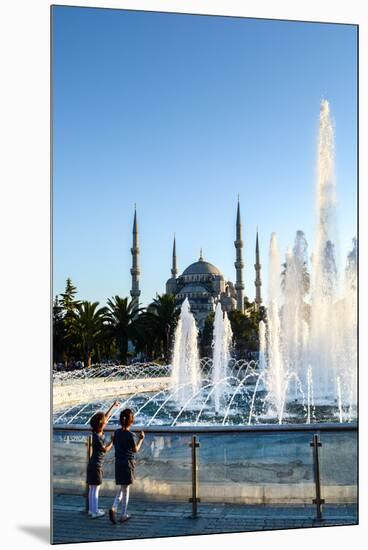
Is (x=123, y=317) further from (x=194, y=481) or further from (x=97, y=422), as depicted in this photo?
(x=194, y=481)

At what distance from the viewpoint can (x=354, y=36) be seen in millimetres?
7645

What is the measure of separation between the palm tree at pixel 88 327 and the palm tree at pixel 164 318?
378 mm

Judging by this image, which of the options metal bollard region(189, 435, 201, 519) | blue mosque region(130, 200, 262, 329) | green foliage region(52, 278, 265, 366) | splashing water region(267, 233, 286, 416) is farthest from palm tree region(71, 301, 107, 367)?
splashing water region(267, 233, 286, 416)

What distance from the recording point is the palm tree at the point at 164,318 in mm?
7152

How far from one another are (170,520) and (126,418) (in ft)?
2.71

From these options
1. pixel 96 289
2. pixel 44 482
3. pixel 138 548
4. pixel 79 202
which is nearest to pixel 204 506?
pixel 138 548

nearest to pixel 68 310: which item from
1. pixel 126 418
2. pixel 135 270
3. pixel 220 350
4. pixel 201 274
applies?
pixel 135 270

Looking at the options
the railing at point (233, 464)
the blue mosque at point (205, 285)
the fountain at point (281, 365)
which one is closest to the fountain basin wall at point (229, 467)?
the railing at point (233, 464)

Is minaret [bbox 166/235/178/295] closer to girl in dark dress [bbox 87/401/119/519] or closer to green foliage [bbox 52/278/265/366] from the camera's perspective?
green foliage [bbox 52/278/265/366]

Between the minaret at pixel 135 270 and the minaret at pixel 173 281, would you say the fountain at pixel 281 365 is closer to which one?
the minaret at pixel 173 281

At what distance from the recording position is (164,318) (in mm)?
7215

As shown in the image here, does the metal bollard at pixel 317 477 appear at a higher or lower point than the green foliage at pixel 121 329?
lower

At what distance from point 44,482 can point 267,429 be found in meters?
1.74

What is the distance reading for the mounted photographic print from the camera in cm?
698
